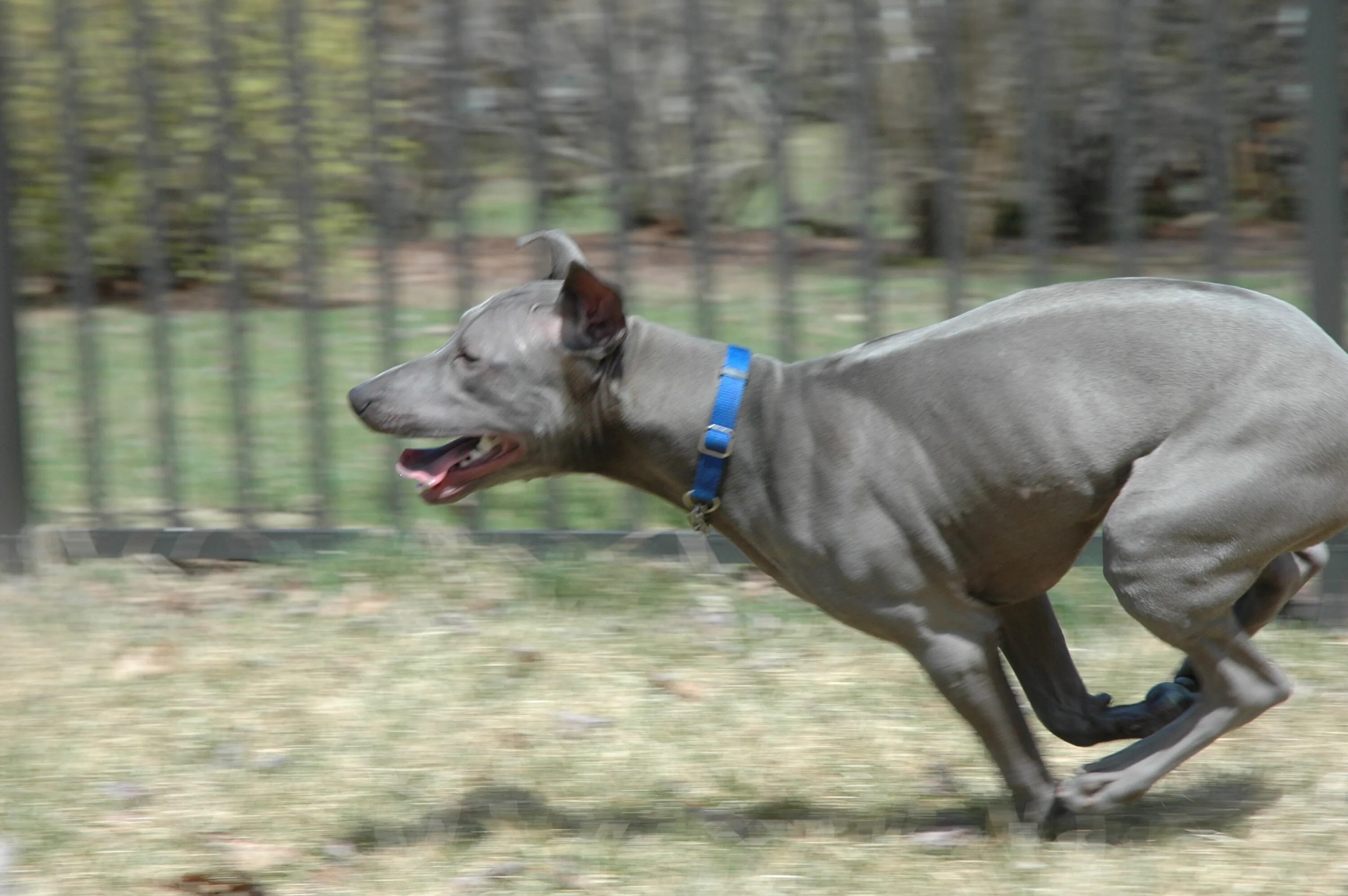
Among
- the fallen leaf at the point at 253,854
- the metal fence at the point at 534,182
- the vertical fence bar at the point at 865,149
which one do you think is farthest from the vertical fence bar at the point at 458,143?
the fallen leaf at the point at 253,854

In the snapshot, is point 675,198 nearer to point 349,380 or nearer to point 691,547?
point 691,547

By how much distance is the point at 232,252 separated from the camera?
6.38 metres

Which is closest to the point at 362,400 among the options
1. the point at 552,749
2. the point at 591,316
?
the point at 591,316

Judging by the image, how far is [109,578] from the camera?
6398 mm

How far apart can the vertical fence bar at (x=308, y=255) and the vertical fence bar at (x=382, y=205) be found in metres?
0.25

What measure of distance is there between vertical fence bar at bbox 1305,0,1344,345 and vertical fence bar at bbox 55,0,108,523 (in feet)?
15.4

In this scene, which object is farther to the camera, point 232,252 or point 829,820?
point 232,252

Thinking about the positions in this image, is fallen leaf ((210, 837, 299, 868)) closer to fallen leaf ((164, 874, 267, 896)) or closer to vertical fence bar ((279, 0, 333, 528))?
fallen leaf ((164, 874, 267, 896))

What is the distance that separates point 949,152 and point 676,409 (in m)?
2.47

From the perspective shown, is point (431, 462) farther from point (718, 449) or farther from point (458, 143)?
point (458, 143)

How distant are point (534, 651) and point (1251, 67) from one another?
337 centimetres

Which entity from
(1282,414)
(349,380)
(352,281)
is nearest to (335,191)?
(352,281)

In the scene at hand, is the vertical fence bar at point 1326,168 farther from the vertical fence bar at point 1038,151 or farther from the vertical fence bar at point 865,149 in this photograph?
the vertical fence bar at point 865,149

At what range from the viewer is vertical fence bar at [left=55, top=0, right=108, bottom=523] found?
6375mm
